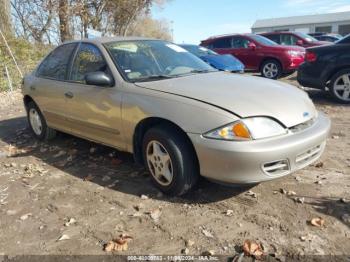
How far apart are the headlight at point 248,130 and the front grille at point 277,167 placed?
250 millimetres

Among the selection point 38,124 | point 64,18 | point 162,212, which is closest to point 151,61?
point 162,212

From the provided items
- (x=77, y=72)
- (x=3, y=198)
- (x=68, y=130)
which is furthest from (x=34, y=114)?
(x=3, y=198)

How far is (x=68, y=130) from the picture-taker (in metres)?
5.45

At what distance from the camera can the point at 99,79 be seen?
4320mm

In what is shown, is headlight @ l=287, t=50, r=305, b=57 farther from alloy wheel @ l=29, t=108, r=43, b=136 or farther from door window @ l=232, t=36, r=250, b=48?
alloy wheel @ l=29, t=108, r=43, b=136

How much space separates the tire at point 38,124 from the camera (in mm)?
6266

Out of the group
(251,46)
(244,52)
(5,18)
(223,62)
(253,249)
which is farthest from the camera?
(5,18)

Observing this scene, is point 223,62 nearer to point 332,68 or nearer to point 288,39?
point 332,68

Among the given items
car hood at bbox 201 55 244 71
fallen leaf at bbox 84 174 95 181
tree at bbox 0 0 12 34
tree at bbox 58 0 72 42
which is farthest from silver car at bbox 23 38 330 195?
tree at bbox 58 0 72 42

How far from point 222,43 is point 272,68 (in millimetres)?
2415

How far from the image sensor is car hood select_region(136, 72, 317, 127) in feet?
11.6

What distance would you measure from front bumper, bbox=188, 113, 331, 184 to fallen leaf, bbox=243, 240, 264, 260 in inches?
22.0

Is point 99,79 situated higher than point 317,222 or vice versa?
point 99,79

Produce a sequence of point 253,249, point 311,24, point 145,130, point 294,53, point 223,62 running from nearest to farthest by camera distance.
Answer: point 253,249, point 145,130, point 223,62, point 294,53, point 311,24
